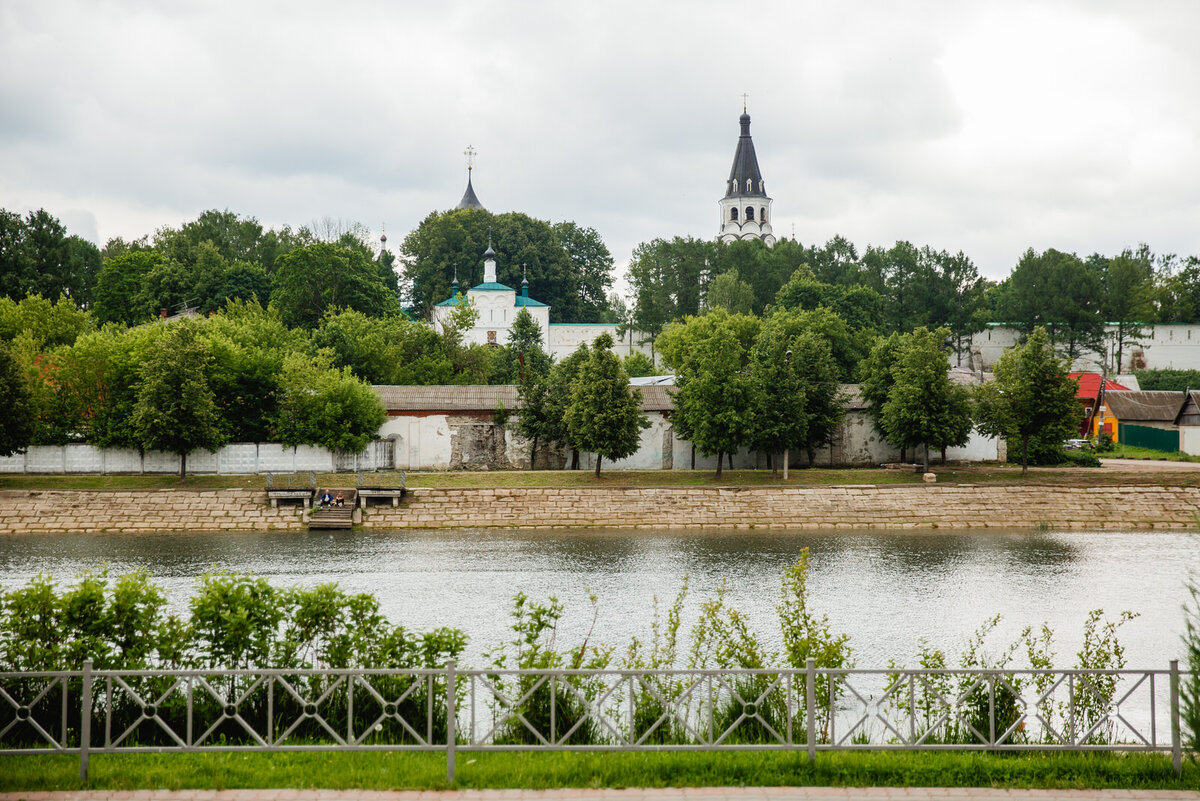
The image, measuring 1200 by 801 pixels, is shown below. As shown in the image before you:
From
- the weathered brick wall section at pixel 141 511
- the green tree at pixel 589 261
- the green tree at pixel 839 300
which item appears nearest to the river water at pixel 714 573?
the weathered brick wall section at pixel 141 511

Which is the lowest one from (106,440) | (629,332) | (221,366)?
(106,440)

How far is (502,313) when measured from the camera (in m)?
86.2

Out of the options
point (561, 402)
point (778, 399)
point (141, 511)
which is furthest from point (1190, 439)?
point (141, 511)

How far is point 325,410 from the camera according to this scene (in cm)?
4062

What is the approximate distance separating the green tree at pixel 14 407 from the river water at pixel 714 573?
22.2 ft

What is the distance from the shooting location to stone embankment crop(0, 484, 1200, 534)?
34250 mm

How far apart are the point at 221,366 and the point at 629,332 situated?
51513 millimetres

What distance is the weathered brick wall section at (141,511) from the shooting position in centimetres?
3359

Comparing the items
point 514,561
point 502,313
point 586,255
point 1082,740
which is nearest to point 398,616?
point 514,561

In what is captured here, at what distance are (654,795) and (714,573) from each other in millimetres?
17294

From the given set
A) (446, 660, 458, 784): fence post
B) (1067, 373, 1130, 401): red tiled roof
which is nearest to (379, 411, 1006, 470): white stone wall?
(1067, 373, 1130, 401): red tiled roof

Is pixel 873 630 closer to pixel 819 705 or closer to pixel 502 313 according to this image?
pixel 819 705

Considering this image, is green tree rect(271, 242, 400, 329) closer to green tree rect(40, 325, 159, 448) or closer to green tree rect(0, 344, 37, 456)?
green tree rect(40, 325, 159, 448)

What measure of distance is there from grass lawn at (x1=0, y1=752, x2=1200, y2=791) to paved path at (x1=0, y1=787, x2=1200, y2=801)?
0.15 metres
